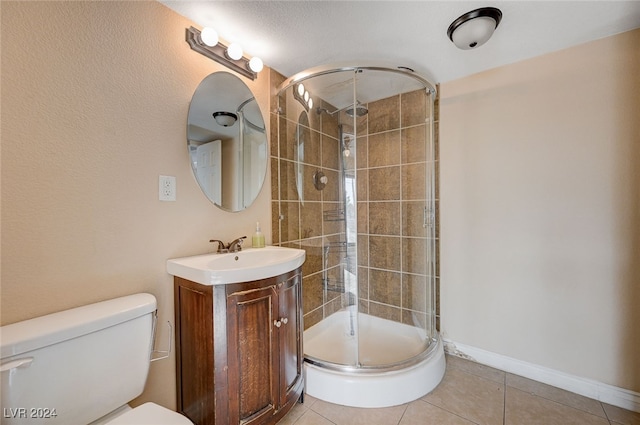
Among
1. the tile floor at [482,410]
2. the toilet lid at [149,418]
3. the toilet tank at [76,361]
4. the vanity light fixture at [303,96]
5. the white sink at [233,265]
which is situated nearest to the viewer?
the toilet tank at [76,361]

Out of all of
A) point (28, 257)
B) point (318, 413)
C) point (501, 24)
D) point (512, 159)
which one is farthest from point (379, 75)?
point (318, 413)

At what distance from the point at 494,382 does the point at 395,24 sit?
2.39 m

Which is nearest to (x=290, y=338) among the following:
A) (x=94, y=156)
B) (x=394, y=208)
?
(x=94, y=156)

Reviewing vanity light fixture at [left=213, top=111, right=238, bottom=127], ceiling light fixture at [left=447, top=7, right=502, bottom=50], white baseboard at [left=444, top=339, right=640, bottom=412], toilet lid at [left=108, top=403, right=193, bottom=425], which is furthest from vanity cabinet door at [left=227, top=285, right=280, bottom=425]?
ceiling light fixture at [left=447, top=7, right=502, bottom=50]

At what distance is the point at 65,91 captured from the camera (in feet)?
3.29

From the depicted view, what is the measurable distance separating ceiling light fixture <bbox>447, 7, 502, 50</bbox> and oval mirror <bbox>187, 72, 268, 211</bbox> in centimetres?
130

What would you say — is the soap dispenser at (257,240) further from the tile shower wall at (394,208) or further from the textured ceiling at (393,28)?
the textured ceiling at (393,28)

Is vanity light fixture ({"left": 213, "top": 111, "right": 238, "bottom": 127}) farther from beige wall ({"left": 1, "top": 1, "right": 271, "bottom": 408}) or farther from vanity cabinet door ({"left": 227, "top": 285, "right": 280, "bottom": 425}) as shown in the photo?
vanity cabinet door ({"left": 227, "top": 285, "right": 280, "bottom": 425})

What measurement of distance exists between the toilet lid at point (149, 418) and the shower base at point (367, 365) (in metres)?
0.88

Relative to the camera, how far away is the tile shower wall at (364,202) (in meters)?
2.01

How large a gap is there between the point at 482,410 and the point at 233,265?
1687 mm

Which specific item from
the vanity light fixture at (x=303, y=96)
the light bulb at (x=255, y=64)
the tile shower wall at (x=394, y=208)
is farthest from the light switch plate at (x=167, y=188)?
the tile shower wall at (x=394, y=208)

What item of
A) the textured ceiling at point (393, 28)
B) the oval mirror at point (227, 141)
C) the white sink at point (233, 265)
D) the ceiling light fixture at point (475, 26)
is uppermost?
the textured ceiling at point (393, 28)

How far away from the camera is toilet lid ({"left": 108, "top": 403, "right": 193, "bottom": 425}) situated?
2.96 feet
